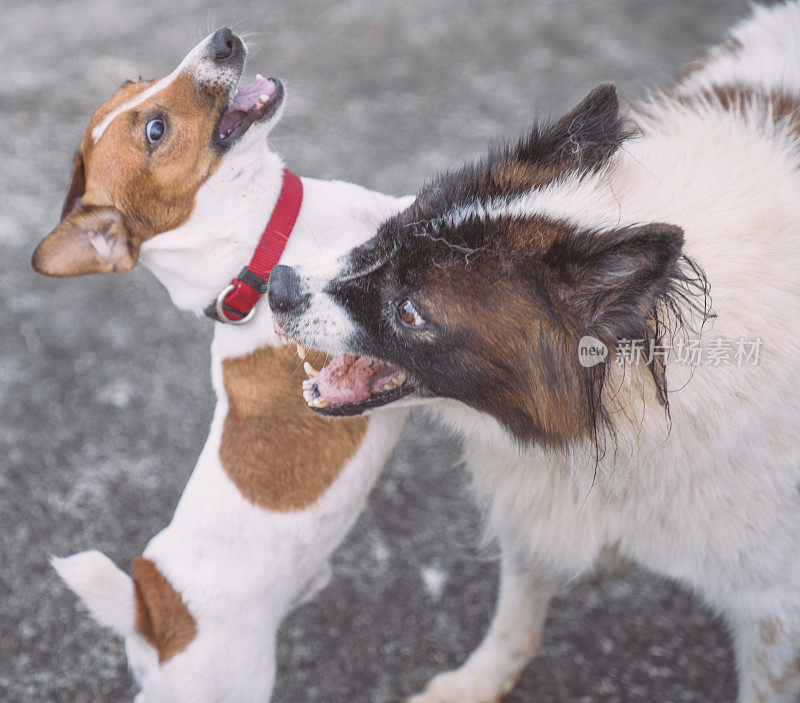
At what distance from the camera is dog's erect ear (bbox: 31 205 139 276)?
6.95 feet

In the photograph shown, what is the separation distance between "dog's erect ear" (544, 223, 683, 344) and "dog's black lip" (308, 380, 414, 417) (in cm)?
47

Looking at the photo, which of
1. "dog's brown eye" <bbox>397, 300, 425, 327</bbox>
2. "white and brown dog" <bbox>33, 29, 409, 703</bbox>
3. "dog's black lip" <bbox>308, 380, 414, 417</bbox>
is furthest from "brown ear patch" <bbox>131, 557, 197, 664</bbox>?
"dog's brown eye" <bbox>397, 300, 425, 327</bbox>

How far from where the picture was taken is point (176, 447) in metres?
3.08

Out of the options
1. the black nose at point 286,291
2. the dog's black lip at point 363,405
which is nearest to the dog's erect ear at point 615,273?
the dog's black lip at point 363,405

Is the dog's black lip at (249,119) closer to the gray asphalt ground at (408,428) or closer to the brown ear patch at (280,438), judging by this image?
the brown ear patch at (280,438)

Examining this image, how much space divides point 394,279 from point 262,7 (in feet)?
14.4

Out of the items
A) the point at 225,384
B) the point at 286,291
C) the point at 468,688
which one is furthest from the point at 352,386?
the point at 468,688

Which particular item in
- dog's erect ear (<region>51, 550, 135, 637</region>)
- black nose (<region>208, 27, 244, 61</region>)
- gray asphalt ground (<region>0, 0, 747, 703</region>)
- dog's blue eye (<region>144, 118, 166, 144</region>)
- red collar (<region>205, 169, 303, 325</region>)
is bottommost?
gray asphalt ground (<region>0, 0, 747, 703</region>)

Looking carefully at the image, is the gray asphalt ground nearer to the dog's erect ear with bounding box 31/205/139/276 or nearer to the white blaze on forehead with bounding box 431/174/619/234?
the dog's erect ear with bounding box 31/205/139/276

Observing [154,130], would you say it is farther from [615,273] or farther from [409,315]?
[615,273]

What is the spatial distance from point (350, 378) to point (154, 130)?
0.92m

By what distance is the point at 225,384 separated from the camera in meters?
2.12

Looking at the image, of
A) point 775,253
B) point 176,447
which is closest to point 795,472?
point 775,253

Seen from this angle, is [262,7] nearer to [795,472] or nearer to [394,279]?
[394,279]
